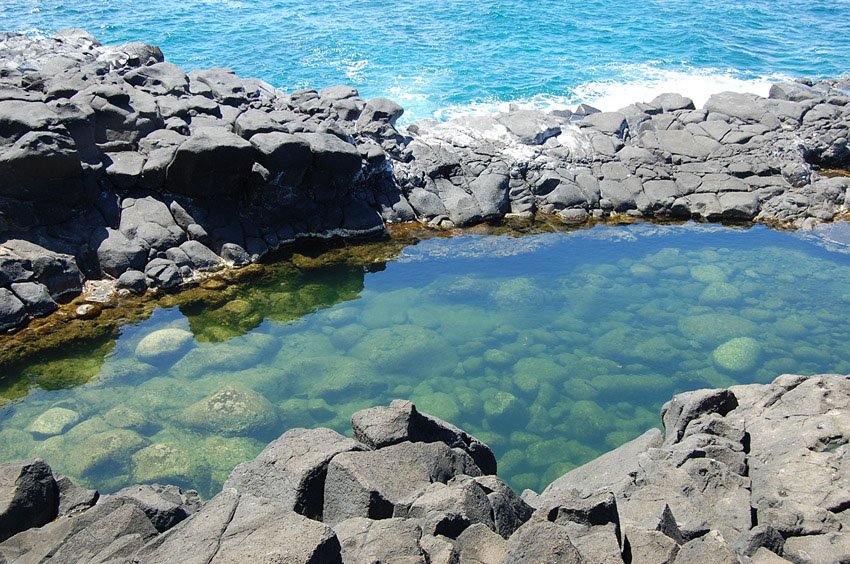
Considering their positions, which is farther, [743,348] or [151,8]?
[151,8]

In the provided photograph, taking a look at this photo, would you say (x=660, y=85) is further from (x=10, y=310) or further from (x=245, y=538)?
(x=245, y=538)

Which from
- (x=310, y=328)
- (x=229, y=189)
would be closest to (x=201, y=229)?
(x=229, y=189)

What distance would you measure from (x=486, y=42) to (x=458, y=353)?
30244 millimetres

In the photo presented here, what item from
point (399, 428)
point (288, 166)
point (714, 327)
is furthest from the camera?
point (288, 166)

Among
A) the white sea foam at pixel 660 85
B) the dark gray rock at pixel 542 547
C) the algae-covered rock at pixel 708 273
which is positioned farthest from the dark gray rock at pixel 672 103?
the dark gray rock at pixel 542 547

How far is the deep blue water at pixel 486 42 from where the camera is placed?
36.6 meters

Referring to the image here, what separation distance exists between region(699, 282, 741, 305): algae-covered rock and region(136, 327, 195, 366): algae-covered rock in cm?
1392

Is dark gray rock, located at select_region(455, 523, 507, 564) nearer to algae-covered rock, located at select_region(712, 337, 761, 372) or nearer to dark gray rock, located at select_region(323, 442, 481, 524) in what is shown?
dark gray rock, located at select_region(323, 442, 481, 524)

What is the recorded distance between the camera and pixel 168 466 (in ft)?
45.1

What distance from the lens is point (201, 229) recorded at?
66.5 feet

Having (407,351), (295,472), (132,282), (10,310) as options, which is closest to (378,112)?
(132,282)

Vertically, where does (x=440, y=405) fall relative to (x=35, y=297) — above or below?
below

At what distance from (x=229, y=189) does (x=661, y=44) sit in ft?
106

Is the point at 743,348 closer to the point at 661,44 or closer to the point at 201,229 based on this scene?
the point at 201,229
